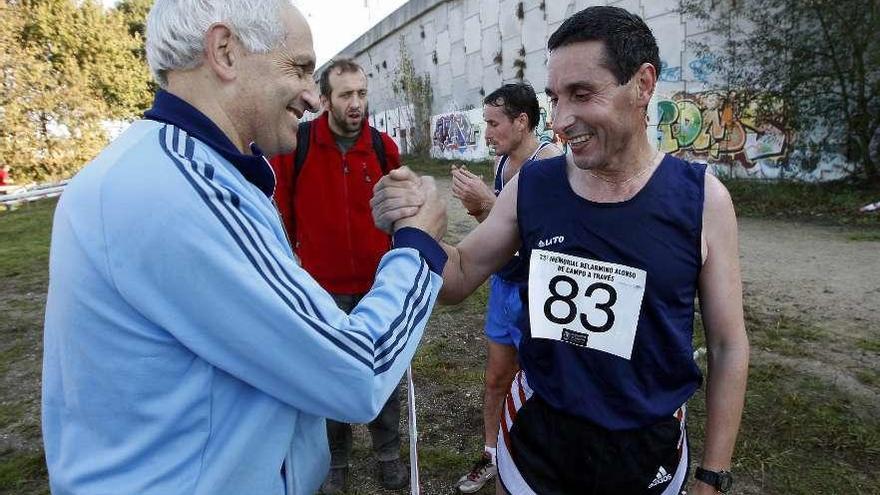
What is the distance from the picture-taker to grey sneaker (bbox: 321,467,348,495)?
121 inches

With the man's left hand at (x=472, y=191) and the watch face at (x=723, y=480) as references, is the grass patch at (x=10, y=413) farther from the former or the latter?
the watch face at (x=723, y=480)

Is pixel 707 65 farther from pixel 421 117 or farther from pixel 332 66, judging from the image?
pixel 421 117

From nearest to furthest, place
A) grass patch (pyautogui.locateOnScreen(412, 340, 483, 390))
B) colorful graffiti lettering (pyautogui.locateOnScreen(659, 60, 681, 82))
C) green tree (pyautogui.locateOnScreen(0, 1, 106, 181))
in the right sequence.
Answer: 1. grass patch (pyautogui.locateOnScreen(412, 340, 483, 390))
2. colorful graffiti lettering (pyautogui.locateOnScreen(659, 60, 681, 82))
3. green tree (pyautogui.locateOnScreen(0, 1, 106, 181))

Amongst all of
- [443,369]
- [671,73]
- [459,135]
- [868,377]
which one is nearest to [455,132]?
[459,135]

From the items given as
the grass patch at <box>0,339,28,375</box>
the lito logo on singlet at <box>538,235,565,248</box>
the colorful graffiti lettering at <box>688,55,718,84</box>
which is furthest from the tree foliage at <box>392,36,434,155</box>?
the lito logo on singlet at <box>538,235,565,248</box>

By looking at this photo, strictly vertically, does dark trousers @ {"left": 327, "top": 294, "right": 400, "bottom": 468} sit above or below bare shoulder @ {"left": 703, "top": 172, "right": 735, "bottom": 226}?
below

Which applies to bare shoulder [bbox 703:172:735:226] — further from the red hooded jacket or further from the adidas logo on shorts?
the red hooded jacket

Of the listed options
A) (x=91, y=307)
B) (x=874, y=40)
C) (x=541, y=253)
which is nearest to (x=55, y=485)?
(x=91, y=307)

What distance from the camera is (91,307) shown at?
103 cm

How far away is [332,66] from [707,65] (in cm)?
996

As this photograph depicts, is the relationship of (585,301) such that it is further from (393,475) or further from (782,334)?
(782,334)

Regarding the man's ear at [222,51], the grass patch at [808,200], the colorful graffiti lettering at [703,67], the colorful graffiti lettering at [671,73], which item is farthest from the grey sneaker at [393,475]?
the colorful graffiti lettering at [671,73]

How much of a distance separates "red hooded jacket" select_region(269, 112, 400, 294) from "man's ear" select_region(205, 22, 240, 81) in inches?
74.7

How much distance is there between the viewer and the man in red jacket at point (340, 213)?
3.11m
